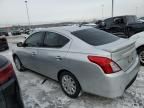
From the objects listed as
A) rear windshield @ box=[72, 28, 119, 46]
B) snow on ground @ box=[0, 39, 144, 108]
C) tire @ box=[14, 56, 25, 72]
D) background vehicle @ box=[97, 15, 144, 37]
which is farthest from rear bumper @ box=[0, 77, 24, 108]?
background vehicle @ box=[97, 15, 144, 37]

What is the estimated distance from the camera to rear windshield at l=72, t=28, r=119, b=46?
3.59m

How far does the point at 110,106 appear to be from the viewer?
11.0 feet

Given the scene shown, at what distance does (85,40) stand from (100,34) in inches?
27.3

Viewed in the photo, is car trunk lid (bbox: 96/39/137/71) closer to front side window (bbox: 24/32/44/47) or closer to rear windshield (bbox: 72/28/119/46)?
rear windshield (bbox: 72/28/119/46)

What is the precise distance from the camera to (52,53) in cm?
394

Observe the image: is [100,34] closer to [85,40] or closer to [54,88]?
[85,40]

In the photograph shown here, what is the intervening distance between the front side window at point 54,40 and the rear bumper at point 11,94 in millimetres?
1794

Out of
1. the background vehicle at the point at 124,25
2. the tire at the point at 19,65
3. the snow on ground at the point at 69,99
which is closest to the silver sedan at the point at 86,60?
the snow on ground at the point at 69,99

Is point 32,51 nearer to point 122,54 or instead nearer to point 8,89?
point 122,54

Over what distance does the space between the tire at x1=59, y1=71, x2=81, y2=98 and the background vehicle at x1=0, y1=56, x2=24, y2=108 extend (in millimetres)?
1441

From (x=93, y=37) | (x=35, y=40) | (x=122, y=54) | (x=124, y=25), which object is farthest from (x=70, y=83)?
(x=124, y=25)

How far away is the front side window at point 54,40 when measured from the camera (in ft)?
12.6

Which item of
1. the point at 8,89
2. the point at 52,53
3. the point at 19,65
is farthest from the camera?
the point at 19,65

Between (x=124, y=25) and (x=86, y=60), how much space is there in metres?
7.23
